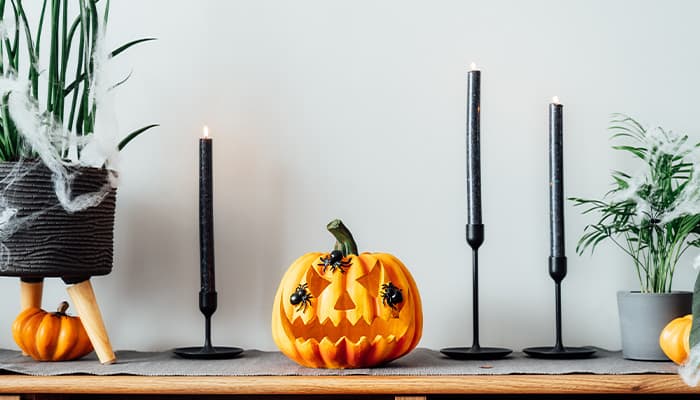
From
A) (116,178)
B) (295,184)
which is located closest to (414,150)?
(295,184)

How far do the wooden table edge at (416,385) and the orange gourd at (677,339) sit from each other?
5 centimetres

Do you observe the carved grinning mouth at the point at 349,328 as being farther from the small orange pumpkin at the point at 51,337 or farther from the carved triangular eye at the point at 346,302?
the small orange pumpkin at the point at 51,337

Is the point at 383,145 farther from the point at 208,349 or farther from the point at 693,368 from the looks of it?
the point at 693,368

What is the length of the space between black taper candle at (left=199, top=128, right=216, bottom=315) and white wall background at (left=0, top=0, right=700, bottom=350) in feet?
0.44

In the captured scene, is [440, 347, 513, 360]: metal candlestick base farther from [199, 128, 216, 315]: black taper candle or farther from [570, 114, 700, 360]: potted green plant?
[199, 128, 216, 315]: black taper candle

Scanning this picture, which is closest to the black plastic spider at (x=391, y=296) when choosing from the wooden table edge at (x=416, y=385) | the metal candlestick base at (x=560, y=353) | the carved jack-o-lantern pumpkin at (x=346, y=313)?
the carved jack-o-lantern pumpkin at (x=346, y=313)

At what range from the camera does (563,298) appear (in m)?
1.32

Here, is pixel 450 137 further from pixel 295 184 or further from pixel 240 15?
pixel 240 15

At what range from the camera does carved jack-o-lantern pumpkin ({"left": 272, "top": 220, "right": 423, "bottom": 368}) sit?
40.7 inches

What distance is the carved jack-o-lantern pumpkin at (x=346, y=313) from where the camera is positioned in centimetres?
103

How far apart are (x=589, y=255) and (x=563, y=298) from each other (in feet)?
0.26

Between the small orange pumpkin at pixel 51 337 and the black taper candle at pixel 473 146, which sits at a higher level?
the black taper candle at pixel 473 146

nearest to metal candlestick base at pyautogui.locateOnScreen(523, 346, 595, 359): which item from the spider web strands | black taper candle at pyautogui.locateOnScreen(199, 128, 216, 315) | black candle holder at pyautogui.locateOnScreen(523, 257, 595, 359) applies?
black candle holder at pyautogui.locateOnScreen(523, 257, 595, 359)

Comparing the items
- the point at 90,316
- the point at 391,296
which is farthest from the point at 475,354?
the point at 90,316
